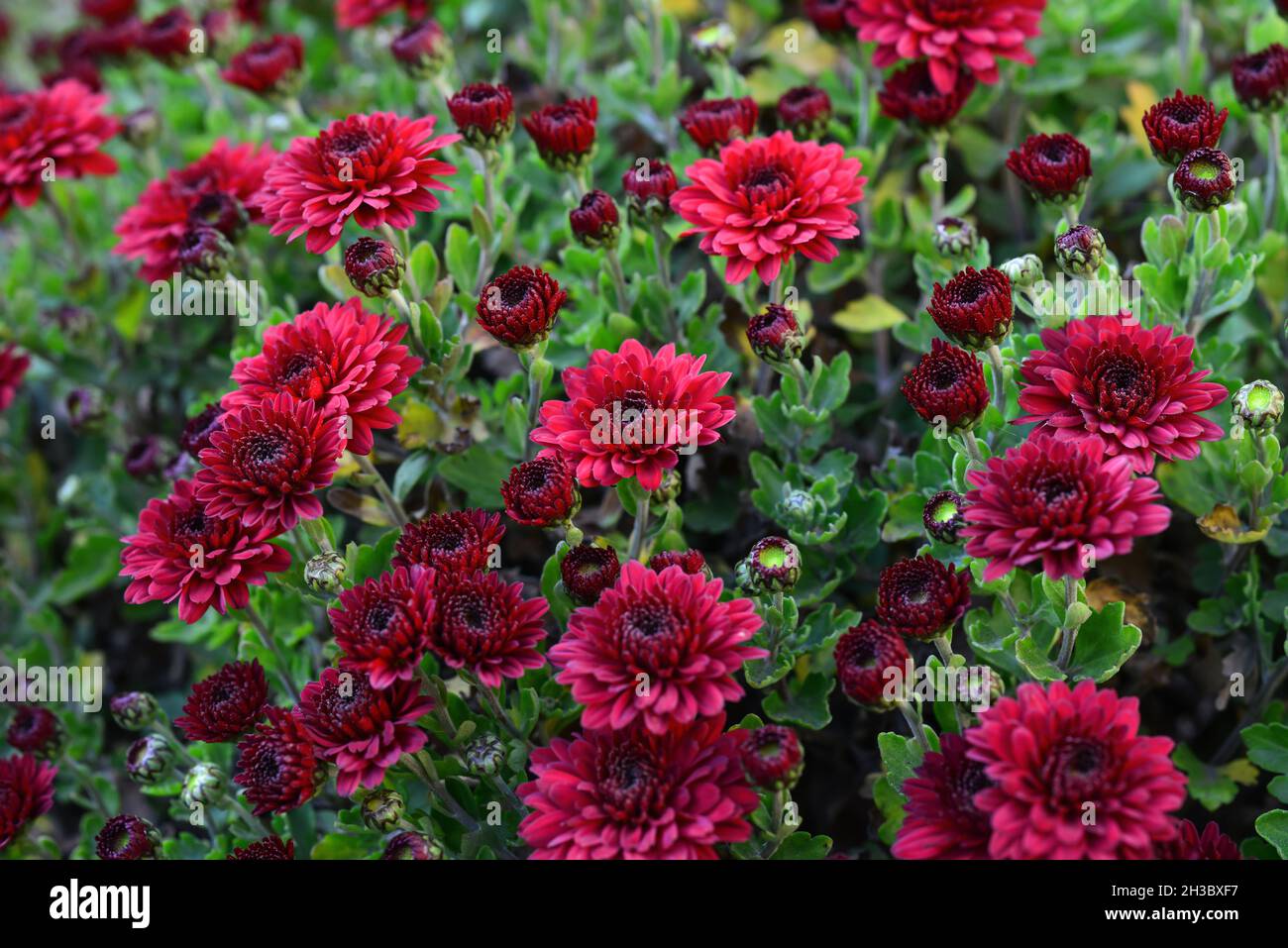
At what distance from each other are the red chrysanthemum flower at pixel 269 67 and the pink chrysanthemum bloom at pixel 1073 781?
6.52 ft

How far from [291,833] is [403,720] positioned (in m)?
0.59

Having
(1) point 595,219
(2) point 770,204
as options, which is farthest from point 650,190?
(2) point 770,204

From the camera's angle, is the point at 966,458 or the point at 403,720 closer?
the point at 403,720

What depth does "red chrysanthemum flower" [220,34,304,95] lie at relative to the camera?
8.27 ft

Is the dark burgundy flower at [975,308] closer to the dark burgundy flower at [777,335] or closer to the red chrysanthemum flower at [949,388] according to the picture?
the red chrysanthemum flower at [949,388]

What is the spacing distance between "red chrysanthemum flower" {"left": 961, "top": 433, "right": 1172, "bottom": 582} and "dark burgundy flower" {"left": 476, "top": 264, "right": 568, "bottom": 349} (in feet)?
2.17

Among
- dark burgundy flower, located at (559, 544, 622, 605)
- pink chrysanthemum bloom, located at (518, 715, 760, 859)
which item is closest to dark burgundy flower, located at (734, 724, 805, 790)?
pink chrysanthemum bloom, located at (518, 715, 760, 859)

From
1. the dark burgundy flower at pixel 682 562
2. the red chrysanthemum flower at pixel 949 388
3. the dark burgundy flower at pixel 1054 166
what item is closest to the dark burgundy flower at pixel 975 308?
the red chrysanthemum flower at pixel 949 388

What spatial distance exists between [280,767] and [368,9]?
1.82 meters

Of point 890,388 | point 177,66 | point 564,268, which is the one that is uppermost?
point 177,66

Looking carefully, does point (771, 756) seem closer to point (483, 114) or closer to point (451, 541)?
point (451, 541)
